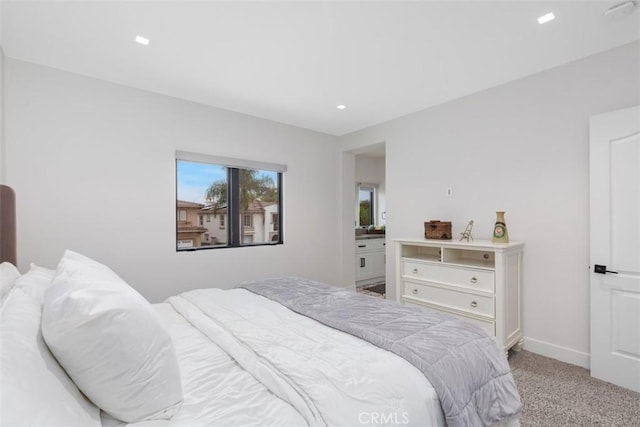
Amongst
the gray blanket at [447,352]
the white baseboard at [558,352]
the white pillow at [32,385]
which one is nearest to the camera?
the white pillow at [32,385]

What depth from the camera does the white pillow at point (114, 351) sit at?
0.80 meters

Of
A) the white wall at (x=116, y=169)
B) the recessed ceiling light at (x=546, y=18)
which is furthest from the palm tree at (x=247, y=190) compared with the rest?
the recessed ceiling light at (x=546, y=18)

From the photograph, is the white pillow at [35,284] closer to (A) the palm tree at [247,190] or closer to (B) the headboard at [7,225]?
(B) the headboard at [7,225]

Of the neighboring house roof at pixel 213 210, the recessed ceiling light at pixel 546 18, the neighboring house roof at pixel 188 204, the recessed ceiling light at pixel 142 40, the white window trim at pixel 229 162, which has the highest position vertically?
the recessed ceiling light at pixel 546 18

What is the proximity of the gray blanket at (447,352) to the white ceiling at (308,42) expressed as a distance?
1915 millimetres

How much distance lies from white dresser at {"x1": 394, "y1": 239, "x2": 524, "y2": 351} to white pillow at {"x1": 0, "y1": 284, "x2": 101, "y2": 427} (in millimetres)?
2774

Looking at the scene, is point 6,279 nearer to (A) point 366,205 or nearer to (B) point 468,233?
(B) point 468,233

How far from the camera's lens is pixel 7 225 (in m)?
1.93

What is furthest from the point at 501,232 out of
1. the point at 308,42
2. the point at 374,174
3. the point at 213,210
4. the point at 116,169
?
the point at 116,169

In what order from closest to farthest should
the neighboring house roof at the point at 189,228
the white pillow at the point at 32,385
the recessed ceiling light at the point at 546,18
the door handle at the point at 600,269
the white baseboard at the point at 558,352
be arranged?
the white pillow at the point at 32,385 < the recessed ceiling light at the point at 546,18 < the door handle at the point at 600,269 < the white baseboard at the point at 558,352 < the neighboring house roof at the point at 189,228

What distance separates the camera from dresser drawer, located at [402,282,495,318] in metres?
2.64

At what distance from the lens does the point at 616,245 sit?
2234 mm

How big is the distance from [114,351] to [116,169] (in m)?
2.68

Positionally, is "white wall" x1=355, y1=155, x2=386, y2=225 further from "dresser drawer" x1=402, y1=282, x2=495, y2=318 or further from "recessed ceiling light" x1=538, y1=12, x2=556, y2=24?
"recessed ceiling light" x1=538, y1=12, x2=556, y2=24
